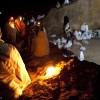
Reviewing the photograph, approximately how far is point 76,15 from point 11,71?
309 inches

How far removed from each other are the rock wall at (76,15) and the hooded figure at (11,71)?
6.74 metres

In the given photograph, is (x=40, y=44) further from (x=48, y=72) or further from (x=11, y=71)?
(x=11, y=71)

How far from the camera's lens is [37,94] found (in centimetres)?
522

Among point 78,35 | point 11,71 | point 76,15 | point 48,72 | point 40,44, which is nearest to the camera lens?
point 11,71

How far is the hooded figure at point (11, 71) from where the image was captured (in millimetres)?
5215

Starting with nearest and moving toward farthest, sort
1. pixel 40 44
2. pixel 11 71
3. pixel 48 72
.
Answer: pixel 11 71 → pixel 48 72 → pixel 40 44

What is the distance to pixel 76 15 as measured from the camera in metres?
12.7

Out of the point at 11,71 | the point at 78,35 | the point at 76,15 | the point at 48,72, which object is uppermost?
the point at 76,15

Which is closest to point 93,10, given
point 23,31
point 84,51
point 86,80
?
point 84,51

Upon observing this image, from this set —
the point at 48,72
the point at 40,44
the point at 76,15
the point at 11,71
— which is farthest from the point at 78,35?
the point at 11,71

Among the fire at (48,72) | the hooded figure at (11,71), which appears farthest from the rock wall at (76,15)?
the hooded figure at (11,71)

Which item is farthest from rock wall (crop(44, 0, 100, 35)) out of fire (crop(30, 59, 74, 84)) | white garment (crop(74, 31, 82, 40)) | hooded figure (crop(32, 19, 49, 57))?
fire (crop(30, 59, 74, 84))

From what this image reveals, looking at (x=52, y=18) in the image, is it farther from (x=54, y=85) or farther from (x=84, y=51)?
(x=54, y=85)

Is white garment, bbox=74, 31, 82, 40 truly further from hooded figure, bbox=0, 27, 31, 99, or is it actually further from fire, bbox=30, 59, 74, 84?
hooded figure, bbox=0, 27, 31, 99
